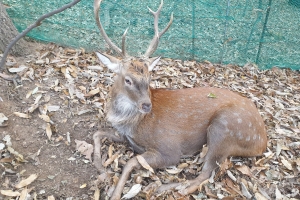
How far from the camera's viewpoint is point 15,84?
471 cm

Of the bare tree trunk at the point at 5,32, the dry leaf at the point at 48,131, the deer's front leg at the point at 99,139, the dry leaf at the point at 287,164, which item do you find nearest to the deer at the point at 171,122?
the deer's front leg at the point at 99,139

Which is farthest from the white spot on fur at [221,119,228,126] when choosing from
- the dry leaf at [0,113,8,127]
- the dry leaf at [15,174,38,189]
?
the dry leaf at [0,113,8,127]

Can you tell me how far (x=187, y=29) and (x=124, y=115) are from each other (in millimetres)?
3872

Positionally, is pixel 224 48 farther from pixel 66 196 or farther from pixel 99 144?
pixel 66 196

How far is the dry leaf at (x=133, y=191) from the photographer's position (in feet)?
12.3

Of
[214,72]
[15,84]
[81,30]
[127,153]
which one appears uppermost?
[81,30]

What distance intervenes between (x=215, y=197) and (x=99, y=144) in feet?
5.51

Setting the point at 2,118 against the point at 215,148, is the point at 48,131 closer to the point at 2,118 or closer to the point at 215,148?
the point at 2,118

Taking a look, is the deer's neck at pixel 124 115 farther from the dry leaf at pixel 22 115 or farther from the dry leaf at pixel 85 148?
the dry leaf at pixel 22 115

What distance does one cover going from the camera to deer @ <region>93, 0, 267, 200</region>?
4.18 m

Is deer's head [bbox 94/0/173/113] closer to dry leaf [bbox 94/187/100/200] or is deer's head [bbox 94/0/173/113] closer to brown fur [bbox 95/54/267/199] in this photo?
brown fur [bbox 95/54/267/199]

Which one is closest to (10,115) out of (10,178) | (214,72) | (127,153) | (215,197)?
(10,178)

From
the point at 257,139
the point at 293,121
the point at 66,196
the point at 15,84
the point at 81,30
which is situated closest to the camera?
the point at 66,196

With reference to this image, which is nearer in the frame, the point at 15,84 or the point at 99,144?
the point at 99,144
